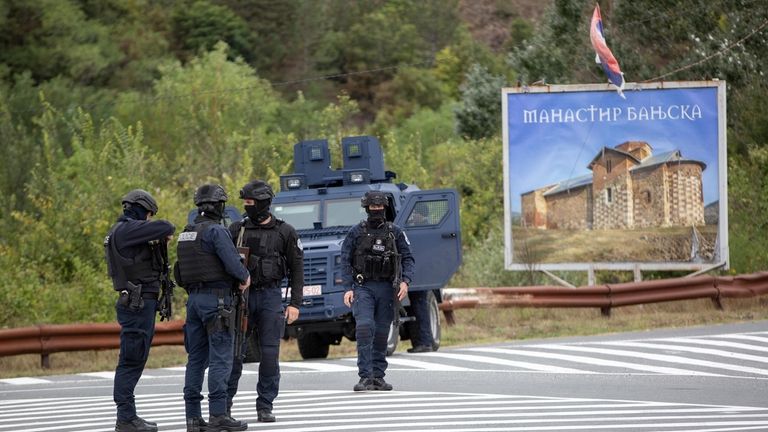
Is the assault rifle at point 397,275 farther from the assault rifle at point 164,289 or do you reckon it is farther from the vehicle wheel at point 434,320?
the vehicle wheel at point 434,320

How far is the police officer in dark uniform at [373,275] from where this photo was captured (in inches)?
650

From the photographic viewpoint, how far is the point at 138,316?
13.7 m

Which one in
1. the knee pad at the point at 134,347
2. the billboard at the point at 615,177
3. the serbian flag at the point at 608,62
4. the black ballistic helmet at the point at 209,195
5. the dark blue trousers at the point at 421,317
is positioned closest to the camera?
the black ballistic helmet at the point at 209,195

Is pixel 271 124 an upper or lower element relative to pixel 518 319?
upper

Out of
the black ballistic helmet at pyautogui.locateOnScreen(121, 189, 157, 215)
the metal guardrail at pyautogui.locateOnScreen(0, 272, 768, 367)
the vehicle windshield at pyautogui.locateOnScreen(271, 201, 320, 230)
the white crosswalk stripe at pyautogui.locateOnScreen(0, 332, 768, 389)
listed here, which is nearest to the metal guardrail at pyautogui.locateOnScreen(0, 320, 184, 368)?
the white crosswalk stripe at pyautogui.locateOnScreen(0, 332, 768, 389)

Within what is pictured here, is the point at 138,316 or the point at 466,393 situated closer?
the point at 138,316

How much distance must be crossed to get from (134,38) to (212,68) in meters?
13.6

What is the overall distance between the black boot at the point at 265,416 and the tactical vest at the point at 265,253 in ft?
3.69

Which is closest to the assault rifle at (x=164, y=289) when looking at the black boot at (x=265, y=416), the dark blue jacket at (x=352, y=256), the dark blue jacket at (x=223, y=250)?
the dark blue jacket at (x=223, y=250)

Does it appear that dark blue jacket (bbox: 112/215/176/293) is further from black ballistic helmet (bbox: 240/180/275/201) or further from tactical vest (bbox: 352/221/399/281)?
tactical vest (bbox: 352/221/399/281)

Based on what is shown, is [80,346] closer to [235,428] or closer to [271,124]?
[235,428]

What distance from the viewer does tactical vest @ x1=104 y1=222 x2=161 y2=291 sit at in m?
13.7

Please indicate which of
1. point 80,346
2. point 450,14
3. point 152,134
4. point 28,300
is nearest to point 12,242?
point 28,300

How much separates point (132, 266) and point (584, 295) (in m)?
13.8
